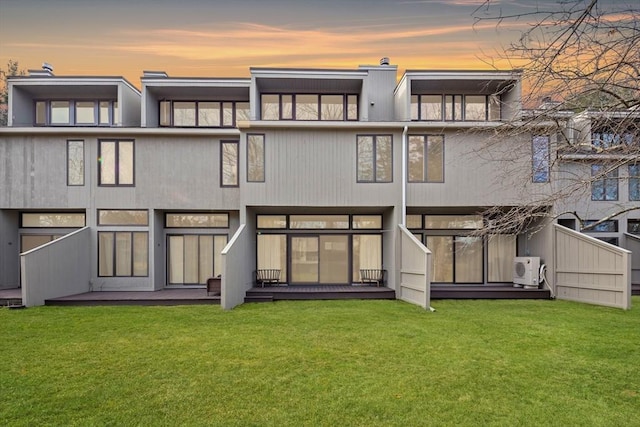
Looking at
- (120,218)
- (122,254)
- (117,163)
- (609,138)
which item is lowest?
(122,254)

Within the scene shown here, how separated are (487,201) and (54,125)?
48.3 feet

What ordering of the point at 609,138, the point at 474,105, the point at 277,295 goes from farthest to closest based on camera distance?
1. the point at 474,105
2. the point at 277,295
3. the point at 609,138

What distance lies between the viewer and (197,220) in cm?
1313

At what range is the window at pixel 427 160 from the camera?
1170cm

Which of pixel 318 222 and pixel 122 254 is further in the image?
pixel 318 222

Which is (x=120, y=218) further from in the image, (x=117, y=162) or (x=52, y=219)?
(x=52, y=219)

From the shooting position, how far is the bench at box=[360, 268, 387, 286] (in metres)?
12.7

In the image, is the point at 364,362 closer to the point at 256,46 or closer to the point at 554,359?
the point at 554,359

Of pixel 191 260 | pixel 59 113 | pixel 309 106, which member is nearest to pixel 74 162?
pixel 59 113

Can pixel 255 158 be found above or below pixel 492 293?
above

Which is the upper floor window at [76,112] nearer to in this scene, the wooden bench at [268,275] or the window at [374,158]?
the wooden bench at [268,275]

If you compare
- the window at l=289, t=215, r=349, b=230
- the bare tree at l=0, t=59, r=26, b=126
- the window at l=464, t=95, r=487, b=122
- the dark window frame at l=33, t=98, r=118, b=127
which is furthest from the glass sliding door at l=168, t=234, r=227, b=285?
the bare tree at l=0, t=59, r=26, b=126

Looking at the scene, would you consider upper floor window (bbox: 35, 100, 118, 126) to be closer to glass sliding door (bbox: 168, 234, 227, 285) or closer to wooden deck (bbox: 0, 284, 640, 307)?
glass sliding door (bbox: 168, 234, 227, 285)

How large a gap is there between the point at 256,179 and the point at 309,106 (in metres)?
3.56
